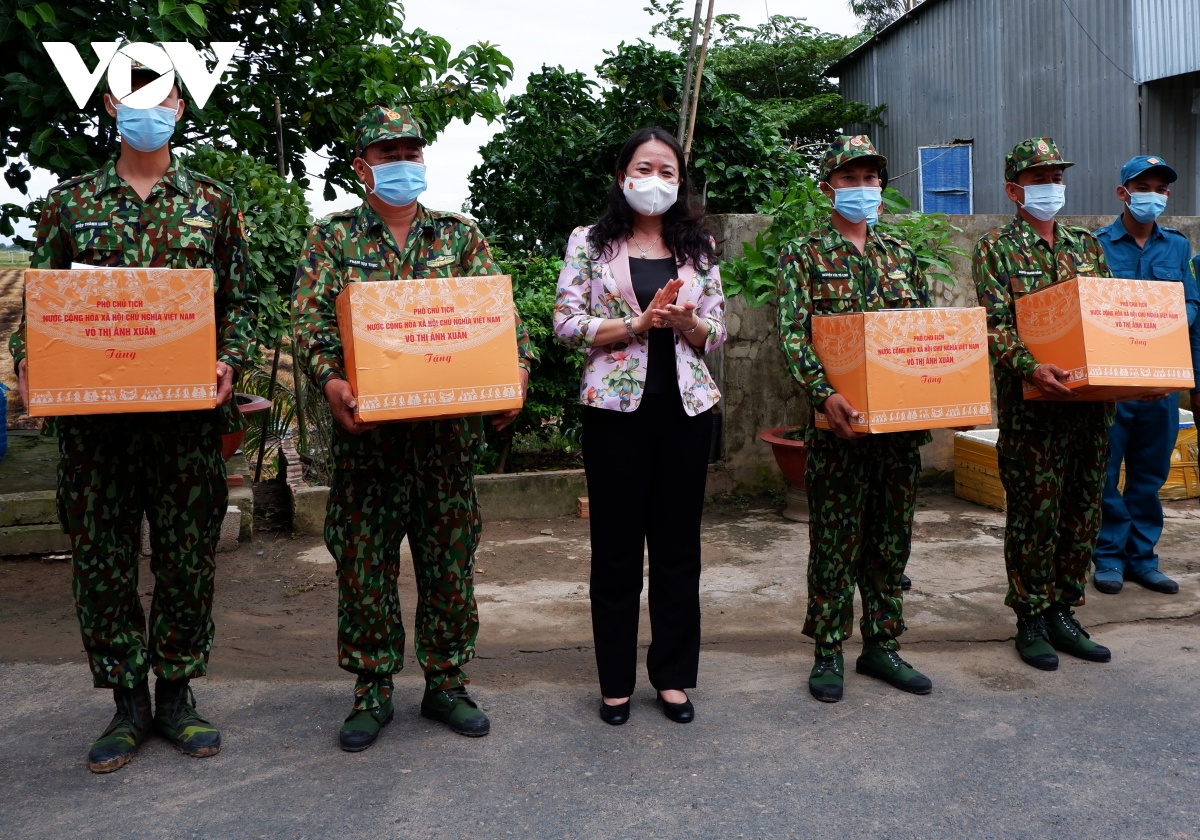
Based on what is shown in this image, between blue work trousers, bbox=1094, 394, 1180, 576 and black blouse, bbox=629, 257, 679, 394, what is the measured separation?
2749mm

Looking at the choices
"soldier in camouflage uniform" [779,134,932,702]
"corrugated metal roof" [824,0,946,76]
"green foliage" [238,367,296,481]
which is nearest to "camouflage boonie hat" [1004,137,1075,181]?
"soldier in camouflage uniform" [779,134,932,702]

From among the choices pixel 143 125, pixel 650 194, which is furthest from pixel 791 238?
pixel 143 125

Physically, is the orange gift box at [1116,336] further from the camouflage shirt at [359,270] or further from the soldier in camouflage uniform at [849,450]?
the camouflage shirt at [359,270]

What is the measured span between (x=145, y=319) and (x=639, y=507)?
Result: 1541 mm

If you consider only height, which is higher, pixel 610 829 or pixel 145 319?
pixel 145 319

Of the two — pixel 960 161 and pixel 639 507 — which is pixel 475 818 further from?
pixel 960 161

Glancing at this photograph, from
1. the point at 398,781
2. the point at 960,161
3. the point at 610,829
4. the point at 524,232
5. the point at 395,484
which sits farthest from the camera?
the point at 960,161

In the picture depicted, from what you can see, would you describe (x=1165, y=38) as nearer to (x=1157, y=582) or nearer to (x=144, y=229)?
(x=1157, y=582)

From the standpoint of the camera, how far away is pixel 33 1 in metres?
4.47

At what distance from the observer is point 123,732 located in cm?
295

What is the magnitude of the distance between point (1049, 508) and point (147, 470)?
10.1 ft

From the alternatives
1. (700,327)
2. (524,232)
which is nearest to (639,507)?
(700,327)

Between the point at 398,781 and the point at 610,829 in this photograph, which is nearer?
the point at 610,829

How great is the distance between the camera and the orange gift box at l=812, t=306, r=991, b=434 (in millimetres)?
3139
